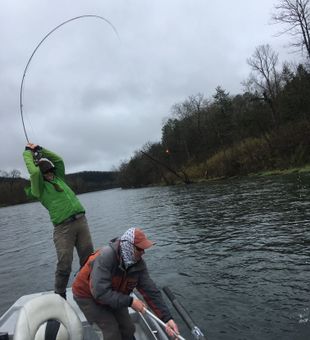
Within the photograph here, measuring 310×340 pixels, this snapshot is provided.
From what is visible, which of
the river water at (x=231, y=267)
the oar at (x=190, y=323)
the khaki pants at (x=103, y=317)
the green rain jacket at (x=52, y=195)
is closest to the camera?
the oar at (x=190, y=323)

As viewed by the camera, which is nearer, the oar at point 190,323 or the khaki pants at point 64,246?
the oar at point 190,323

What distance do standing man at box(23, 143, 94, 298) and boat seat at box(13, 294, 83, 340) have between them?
209 centimetres

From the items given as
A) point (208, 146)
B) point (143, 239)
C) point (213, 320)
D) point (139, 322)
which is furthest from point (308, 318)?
point (208, 146)

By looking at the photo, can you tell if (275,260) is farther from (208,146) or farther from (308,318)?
(208,146)

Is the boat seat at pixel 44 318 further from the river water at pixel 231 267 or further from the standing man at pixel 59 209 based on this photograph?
the river water at pixel 231 267

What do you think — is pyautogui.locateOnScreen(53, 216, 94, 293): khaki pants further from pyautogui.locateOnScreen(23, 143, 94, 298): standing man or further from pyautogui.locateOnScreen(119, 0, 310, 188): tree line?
pyautogui.locateOnScreen(119, 0, 310, 188): tree line

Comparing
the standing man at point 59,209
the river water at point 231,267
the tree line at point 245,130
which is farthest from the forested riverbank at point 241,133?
the standing man at point 59,209

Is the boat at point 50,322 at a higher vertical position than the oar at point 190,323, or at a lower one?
higher

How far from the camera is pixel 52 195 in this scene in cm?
709

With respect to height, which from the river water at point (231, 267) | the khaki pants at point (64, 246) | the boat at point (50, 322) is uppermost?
the khaki pants at point (64, 246)

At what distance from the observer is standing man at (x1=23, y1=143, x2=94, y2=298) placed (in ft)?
22.7

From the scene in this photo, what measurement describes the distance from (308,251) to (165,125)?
361ft

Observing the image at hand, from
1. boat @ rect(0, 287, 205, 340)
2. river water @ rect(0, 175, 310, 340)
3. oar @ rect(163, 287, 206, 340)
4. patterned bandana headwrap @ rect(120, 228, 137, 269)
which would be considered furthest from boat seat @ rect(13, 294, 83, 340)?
river water @ rect(0, 175, 310, 340)

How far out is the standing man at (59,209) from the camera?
6922 millimetres
